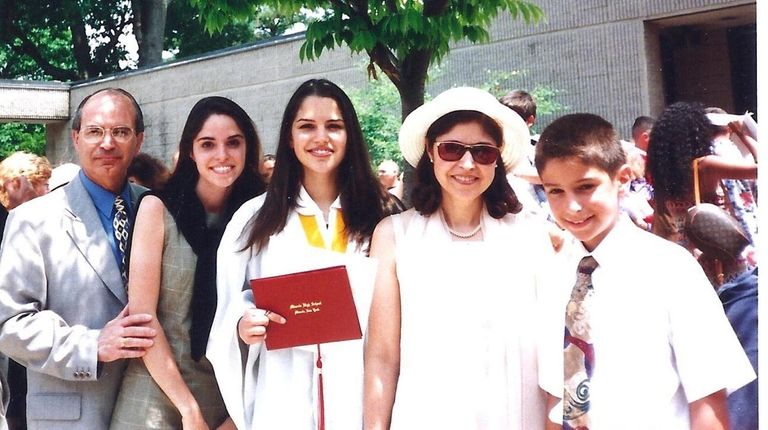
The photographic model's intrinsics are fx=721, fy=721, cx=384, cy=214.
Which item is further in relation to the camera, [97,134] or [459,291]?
[97,134]

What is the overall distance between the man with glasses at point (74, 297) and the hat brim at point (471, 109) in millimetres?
1172

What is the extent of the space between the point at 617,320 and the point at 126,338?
1659mm

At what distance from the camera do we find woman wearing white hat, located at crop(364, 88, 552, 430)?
2354 millimetres

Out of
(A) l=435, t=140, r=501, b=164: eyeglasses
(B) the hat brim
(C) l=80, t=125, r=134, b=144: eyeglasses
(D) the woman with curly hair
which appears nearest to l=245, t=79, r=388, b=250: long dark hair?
(B) the hat brim

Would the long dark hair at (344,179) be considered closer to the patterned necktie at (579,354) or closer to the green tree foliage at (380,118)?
the patterned necktie at (579,354)

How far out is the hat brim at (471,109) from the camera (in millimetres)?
2529

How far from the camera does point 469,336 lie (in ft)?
7.81

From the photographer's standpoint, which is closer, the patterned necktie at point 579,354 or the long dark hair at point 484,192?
the patterned necktie at point 579,354

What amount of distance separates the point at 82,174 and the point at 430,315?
1.56 metres

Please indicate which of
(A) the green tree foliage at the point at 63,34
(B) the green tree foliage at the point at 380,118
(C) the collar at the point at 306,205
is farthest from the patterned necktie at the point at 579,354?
(B) the green tree foliage at the point at 380,118

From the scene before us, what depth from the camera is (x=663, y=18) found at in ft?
29.3

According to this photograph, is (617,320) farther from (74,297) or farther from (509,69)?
(509,69)

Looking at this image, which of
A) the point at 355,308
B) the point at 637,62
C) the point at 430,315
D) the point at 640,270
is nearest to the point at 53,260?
the point at 355,308

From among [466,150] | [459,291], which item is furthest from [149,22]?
[459,291]
